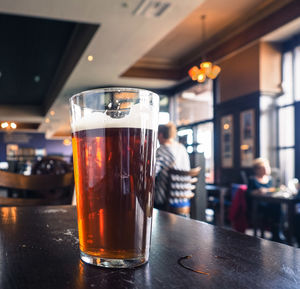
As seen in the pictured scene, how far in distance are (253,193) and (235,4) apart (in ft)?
10.9

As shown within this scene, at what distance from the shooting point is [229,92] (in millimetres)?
7148

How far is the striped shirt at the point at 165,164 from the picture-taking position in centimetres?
260

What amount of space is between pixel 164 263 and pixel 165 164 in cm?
254

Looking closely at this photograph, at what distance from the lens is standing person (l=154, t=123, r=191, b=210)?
8.53ft

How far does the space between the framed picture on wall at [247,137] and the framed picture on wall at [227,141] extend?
0.38 m

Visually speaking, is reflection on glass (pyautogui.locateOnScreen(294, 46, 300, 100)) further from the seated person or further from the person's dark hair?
the person's dark hair

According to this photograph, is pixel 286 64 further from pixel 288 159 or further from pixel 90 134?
pixel 90 134

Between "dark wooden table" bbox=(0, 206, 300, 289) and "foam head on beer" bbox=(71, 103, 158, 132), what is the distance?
170 millimetres

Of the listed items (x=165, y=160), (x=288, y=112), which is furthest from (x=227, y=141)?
(x=165, y=160)

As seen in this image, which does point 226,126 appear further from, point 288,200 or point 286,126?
point 288,200

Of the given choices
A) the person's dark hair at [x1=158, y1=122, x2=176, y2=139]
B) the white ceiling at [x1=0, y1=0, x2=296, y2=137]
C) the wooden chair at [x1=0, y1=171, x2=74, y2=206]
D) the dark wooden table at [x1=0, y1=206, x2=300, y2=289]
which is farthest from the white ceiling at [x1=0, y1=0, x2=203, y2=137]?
the dark wooden table at [x1=0, y1=206, x2=300, y2=289]

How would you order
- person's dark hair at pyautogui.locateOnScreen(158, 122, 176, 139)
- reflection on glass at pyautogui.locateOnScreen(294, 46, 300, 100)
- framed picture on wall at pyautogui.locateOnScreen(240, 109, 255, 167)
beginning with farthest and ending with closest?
framed picture on wall at pyautogui.locateOnScreen(240, 109, 255, 167)
reflection on glass at pyautogui.locateOnScreen(294, 46, 300, 100)
person's dark hair at pyautogui.locateOnScreen(158, 122, 176, 139)

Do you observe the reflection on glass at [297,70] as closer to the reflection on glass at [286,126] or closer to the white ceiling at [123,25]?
the reflection on glass at [286,126]

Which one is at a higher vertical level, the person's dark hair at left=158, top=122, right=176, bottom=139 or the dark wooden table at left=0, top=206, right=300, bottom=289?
the person's dark hair at left=158, top=122, right=176, bottom=139
